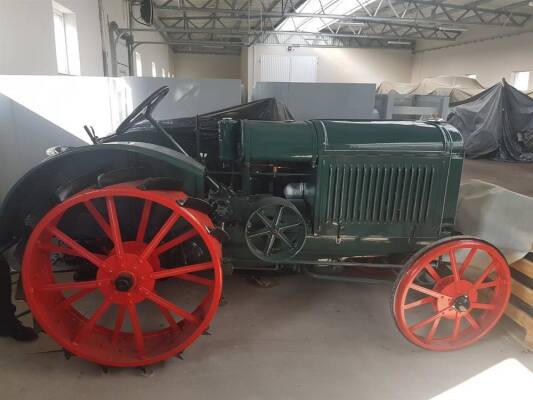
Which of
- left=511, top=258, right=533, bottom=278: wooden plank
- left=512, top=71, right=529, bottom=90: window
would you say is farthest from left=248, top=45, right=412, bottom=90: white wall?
left=511, top=258, right=533, bottom=278: wooden plank

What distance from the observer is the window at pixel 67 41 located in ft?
15.2

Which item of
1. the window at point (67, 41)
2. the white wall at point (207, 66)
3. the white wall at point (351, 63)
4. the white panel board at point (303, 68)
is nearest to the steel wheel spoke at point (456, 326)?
the window at point (67, 41)

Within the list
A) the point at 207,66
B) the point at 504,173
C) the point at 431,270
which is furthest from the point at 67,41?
the point at 207,66

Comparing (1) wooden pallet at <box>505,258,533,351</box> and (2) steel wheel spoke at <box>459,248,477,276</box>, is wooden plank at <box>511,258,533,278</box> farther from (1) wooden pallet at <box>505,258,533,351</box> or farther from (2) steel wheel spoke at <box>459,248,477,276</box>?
(2) steel wheel spoke at <box>459,248,477,276</box>

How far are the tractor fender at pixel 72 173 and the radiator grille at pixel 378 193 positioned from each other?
2.41 ft

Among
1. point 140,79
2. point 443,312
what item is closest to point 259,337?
point 443,312

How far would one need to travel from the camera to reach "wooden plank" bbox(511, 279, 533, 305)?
211 centimetres

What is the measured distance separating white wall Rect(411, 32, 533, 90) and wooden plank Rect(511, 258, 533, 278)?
11.2 metres

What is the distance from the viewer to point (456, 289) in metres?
2.02

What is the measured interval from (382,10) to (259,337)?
11861 millimetres

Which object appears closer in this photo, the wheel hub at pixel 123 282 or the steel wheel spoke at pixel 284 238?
the wheel hub at pixel 123 282

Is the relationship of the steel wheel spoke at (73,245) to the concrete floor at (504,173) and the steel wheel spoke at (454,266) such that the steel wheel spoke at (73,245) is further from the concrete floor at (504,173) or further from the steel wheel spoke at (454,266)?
the concrete floor at (504,173)

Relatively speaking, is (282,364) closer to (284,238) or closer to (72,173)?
(284,238)

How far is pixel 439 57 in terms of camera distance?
583 inches
